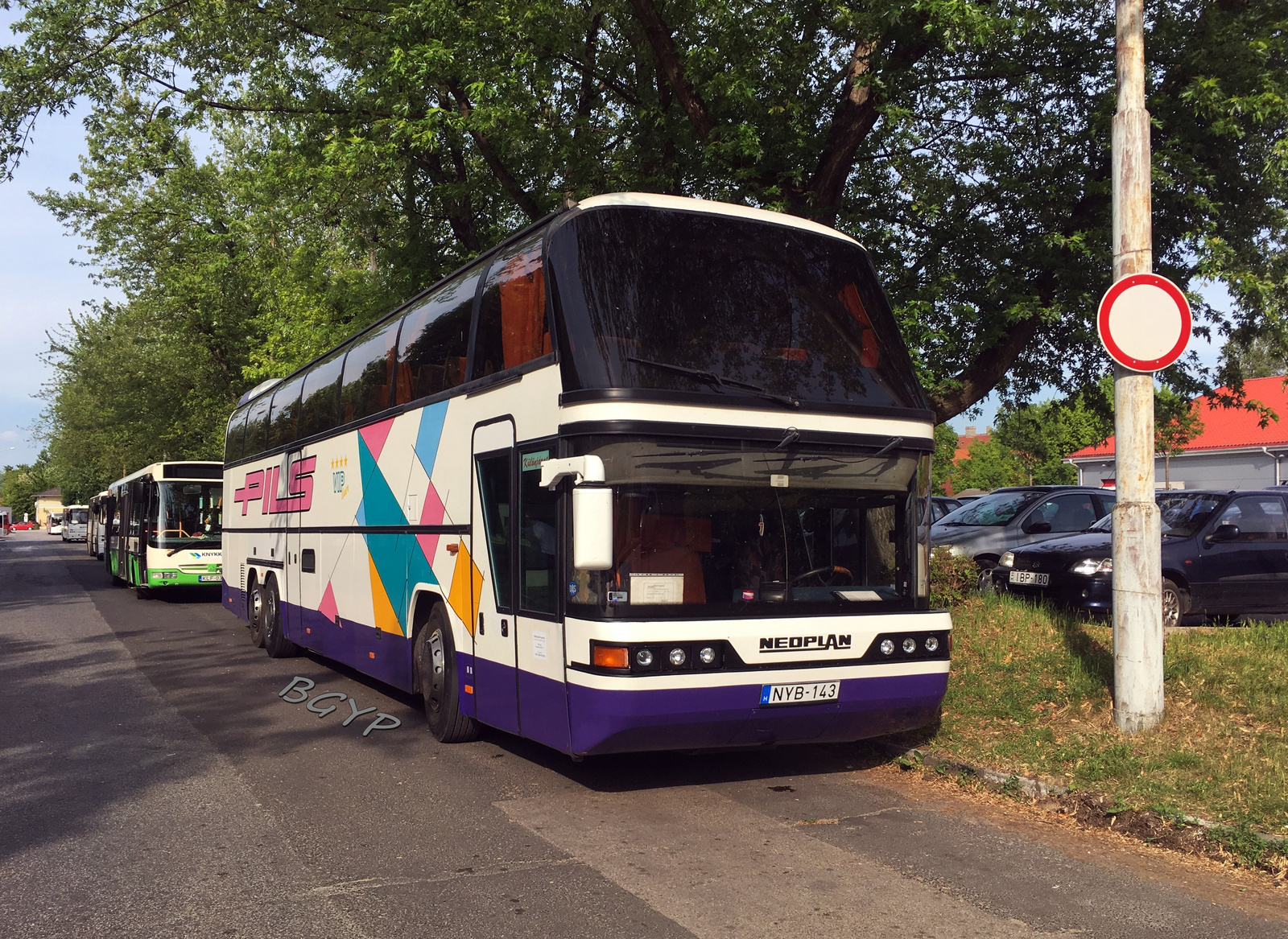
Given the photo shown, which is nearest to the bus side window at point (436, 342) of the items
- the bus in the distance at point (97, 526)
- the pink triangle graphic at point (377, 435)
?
the pink triangle graphic at point (377, 435)

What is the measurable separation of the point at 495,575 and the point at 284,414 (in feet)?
27.3

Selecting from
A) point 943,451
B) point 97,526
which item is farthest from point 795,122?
point 943,451

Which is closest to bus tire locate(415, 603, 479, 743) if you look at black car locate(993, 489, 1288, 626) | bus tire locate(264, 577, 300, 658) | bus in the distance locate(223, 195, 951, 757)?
bus in the distance locate(223, 195, 951, 757)

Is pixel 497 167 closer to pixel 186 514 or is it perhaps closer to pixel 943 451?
pixel 186 514

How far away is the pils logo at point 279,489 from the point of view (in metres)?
13.2

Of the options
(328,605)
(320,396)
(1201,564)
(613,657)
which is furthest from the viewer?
(320,396)

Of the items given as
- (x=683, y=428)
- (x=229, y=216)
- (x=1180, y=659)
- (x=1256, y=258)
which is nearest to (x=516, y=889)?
(x=683, y=428)

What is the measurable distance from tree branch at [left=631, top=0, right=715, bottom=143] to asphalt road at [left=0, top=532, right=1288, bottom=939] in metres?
7.91

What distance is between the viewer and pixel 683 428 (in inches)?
253

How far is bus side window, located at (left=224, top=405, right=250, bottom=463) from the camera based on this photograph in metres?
17.8

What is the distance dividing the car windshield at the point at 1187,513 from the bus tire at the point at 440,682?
837 cm

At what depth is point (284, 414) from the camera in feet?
48.9

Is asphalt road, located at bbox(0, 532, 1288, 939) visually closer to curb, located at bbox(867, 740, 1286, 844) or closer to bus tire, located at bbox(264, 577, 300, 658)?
curb, located at bbox(867, 740, 1286, 844)

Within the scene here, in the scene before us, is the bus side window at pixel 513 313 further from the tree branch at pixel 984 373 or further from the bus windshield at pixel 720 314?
the tree branch at pixel 984 373
